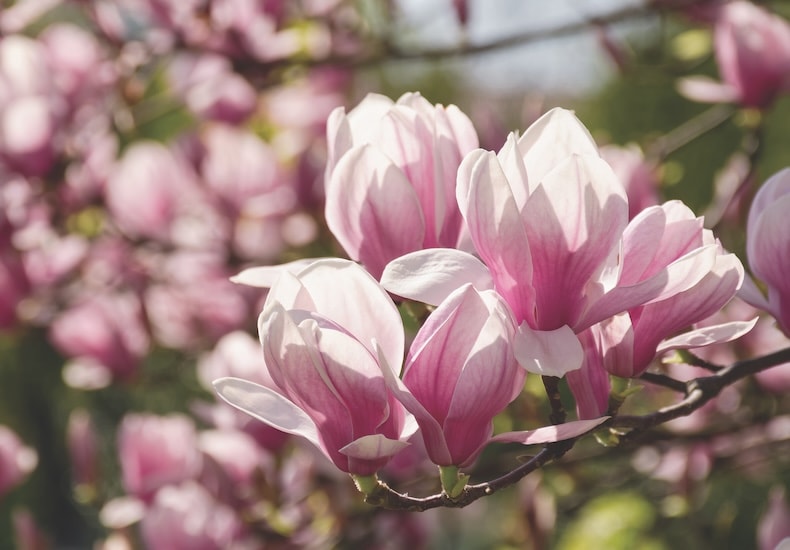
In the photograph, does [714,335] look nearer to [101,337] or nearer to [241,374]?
[241,374]

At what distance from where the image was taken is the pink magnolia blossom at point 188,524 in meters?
0.89

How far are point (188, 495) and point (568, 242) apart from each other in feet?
2.01

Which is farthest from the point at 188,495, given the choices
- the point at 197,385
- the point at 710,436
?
the point at 197,385

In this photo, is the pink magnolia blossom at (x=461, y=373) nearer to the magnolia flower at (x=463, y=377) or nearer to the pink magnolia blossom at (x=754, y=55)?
the magnolia flower at (x=463, y=377)

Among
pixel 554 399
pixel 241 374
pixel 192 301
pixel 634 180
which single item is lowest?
pixel 192 301

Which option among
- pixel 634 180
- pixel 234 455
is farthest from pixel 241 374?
pixel 634 180

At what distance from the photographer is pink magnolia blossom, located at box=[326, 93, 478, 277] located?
0.50 metres

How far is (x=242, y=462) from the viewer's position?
3.17 ft

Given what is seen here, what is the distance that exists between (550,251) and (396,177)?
0.34 feet

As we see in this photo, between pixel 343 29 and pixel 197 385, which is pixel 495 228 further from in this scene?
pixel 197 385

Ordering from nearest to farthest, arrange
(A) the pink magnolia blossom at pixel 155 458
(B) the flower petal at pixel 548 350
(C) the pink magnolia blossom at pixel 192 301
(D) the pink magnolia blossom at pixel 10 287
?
(B) the flower petal at pixel 548 350, (A) the pink magnolia blossom at pixel 155 458, (D) the pink magnolia blossom at pixel 10 287, (C) the pink magnolia blossom at pixel 192 301

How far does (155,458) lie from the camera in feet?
3.40

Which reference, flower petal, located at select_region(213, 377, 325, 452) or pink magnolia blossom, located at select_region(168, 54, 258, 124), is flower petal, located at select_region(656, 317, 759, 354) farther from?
pink magnolia blossom, located at select_region(168, 54, 258, 124)

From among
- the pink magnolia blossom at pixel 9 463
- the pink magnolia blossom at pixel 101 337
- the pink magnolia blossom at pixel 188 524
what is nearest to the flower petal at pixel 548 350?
the pink magnolia blossom at pixel 188 524
